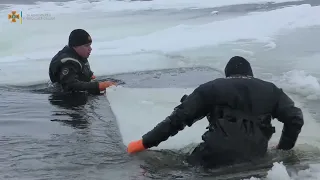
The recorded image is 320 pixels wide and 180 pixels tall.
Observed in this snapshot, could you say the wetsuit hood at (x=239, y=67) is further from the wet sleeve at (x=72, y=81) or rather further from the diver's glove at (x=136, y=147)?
the wet sleeve at (x=72, y=81)

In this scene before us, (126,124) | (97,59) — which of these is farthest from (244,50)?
(126,124)

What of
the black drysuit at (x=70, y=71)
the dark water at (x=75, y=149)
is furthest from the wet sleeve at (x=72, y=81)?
the dark water at (x=75, y=149)

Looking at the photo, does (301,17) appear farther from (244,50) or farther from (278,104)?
(278,104)

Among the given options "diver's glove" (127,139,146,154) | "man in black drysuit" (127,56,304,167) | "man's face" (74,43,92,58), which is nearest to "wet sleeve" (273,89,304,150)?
"man in black drysuit" (127,56,304,167)

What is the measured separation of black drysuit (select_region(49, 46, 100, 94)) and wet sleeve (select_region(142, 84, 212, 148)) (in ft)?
7.71

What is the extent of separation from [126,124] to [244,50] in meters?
5.19

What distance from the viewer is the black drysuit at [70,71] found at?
579cm

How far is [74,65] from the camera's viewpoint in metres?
5.82

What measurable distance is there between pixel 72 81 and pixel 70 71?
13 centimetres

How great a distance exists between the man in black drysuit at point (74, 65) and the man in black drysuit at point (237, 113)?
264cm

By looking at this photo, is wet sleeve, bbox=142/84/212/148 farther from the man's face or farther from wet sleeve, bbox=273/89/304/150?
the man's face

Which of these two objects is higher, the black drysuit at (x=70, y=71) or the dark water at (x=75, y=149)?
the black drysuit at (x=70, y=71)

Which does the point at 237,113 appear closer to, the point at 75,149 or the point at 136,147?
the point at 136,147

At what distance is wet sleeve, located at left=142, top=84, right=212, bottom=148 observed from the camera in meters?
3.36
